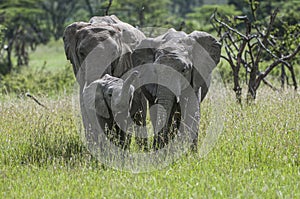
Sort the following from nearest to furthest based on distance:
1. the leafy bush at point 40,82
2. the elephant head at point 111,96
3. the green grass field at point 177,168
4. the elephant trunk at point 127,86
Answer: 1. the green grass field at point 177,168
2. the elephant trunk at point 127,86
3. the elephant head at point 111,96
4. the leafy bush at point 40,82

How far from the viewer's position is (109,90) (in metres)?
5.98

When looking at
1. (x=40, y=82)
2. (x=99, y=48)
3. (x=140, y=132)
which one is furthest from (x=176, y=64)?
(x=40, y=82)

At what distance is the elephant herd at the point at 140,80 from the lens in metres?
6.29

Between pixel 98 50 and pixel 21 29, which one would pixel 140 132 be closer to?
pixel 98 50

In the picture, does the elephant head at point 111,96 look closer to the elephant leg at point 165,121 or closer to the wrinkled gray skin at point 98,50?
the elephant leg at point 165,121

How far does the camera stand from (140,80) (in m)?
6.59

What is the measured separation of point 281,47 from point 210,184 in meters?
8.23

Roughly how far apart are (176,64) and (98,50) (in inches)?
50.1

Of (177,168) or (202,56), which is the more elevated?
(202,56)

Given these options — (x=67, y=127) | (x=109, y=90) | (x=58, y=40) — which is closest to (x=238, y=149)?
(x=109, y=90)

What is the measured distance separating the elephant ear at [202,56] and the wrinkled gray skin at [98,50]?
0.79m

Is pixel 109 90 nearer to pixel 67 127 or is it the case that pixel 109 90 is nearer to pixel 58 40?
pixel 67 127

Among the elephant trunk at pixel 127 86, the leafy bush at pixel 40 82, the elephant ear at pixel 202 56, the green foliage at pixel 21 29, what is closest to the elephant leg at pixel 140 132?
the elephant ear at pixel 202 56

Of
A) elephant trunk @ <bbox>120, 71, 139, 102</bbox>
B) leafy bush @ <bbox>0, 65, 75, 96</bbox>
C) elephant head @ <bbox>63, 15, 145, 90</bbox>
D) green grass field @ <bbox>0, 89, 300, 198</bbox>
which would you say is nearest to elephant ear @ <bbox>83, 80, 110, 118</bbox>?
elephant trunk @ <bbox>120, 71, 139, 102</bbox>
